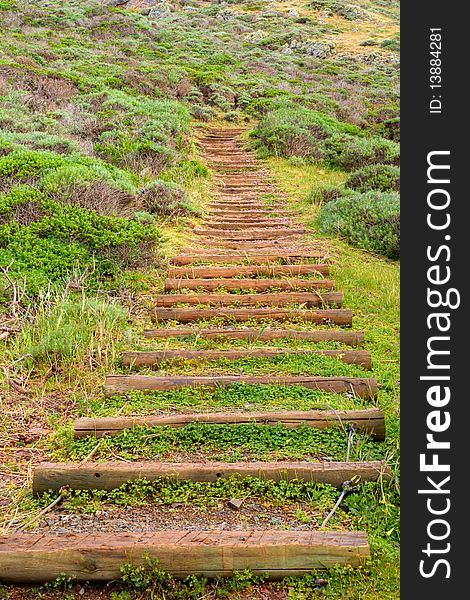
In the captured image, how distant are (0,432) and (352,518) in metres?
2.70

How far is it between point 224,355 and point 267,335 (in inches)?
26.5

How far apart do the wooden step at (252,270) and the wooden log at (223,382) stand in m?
2.95

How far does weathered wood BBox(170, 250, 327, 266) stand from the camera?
8.16 metres

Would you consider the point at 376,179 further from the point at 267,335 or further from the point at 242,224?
the point at 267,335

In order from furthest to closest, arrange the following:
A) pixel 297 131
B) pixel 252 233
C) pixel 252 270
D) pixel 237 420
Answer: pixel 297 131 → pixel 252 233 → pixel 252 270 → pixel 237 420

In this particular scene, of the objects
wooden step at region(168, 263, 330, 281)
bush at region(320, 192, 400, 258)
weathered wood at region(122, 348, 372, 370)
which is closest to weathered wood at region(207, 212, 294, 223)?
bush at region(320, 192, 400, 258)

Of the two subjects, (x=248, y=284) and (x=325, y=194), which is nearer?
(x=248, y=284)

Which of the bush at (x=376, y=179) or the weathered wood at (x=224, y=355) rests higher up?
the bush at (x=376, y=179)

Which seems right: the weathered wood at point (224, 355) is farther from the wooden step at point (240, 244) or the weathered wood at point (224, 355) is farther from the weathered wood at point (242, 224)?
the weathered wood at point (242, 224)

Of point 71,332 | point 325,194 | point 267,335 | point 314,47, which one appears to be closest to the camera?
point 71,332

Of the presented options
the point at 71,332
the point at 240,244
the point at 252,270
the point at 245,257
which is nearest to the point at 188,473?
the point at 71,332

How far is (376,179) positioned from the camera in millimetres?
11727

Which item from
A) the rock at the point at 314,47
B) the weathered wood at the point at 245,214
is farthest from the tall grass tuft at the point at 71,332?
the rock at the point at 314,47

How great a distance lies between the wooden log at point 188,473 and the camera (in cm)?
361
